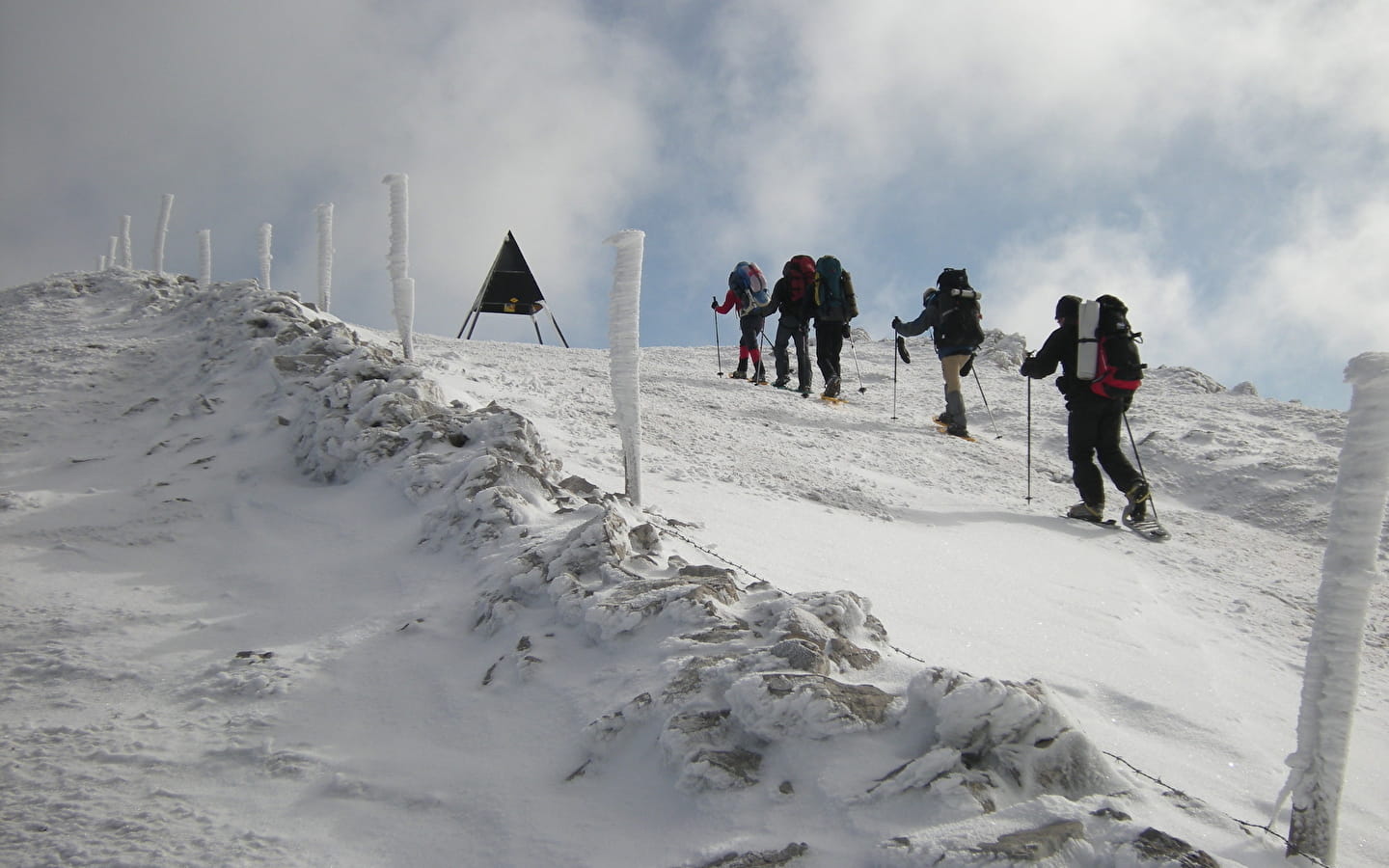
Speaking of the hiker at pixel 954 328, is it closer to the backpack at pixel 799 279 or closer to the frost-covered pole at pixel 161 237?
the backpack at pixel 799 279

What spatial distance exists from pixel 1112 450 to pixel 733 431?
3.67 meters

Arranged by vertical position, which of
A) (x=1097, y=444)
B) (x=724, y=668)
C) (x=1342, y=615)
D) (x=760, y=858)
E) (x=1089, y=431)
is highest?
(x=1089, y=431)

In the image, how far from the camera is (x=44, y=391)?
7520 mm

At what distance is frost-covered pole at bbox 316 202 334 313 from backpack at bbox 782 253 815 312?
6.40 meters

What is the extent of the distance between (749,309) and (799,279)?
4.48 feet

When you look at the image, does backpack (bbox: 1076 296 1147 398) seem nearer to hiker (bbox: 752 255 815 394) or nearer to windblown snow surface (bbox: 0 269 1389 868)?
windblown snow surface (bbox: 0 269 1389 868)

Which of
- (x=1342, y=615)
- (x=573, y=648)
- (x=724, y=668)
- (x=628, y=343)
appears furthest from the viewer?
(x=628, y=343)

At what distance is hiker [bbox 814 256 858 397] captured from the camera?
11.9 meters

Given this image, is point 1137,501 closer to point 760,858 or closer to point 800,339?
point 800,339

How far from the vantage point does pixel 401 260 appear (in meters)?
8.80

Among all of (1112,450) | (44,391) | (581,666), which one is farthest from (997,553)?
(44,391)

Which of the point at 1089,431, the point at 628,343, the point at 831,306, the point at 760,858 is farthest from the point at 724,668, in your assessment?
the point at 831,306

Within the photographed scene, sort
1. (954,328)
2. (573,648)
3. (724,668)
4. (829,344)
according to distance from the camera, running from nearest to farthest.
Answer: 1. (724,668)
2. (573,648)
3. (954,328)
4. (829,344)

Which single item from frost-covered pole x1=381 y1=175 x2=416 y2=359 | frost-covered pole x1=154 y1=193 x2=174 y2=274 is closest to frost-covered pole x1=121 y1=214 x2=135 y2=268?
frost-covered pole x1=154 y1=193 x2=174 y2=274
